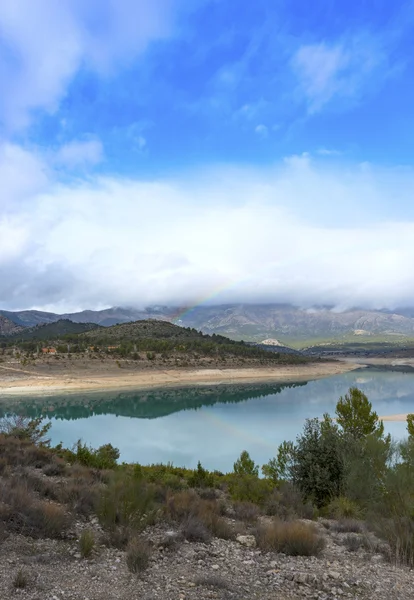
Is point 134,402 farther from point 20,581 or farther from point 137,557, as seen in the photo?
point 20,581

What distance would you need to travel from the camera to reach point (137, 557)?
5.63 meters

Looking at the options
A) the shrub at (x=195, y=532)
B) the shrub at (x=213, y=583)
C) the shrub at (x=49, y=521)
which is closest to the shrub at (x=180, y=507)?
the shrub at (x=195, y=532)

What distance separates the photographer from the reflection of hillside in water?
43688mm

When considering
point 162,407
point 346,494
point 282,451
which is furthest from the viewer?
point 162,407

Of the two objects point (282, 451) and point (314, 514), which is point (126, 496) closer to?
point (314, 514)

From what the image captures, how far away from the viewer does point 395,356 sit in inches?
6033

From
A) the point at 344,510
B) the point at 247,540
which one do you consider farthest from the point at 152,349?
the point at 247,540

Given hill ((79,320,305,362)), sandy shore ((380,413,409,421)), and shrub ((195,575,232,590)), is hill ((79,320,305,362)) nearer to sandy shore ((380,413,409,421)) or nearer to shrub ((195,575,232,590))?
sandy shore ((380,413,409,421))

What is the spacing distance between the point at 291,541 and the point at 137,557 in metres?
2.52

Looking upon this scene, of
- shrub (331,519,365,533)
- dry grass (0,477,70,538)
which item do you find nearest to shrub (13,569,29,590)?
dry grass (0,477,70,538)

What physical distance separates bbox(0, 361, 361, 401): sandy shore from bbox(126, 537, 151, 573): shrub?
50818 millimetres

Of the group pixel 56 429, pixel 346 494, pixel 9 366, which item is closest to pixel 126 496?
pixel 346 494

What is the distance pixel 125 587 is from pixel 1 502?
2976mm

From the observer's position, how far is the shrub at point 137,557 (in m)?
5.57
